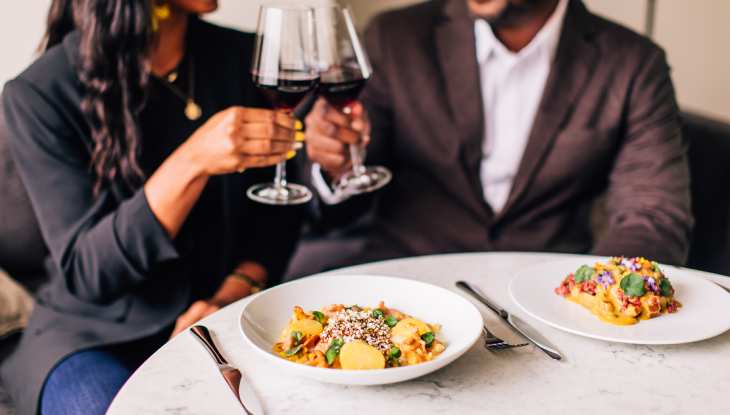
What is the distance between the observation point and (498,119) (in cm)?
210

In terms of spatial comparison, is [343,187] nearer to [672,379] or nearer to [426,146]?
[426,146]

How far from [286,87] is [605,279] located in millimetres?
586

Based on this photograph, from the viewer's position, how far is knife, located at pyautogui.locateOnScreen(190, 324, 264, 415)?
872 millimetres

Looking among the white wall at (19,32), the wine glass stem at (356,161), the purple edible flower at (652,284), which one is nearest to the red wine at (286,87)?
the wine glass stem at (356,161)

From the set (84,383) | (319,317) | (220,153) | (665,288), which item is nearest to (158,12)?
(220,153)

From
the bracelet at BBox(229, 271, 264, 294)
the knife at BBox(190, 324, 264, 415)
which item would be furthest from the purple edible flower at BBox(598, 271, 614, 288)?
the bracelet at BBox(229, 271, 264, 294)

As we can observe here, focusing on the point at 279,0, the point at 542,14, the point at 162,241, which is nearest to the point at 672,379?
the point at 162,241

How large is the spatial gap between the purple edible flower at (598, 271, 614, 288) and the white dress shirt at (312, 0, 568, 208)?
99cm

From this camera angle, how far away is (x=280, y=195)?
142 cm

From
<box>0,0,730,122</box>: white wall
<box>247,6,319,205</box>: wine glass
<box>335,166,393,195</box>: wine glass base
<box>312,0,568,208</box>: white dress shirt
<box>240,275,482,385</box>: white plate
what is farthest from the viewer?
<box>0,0,730,122</box>: white wall

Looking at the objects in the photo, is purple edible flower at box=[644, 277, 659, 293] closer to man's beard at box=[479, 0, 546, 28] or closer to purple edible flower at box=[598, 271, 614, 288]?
purple edible flower at box=[598, 271, 614, 288]

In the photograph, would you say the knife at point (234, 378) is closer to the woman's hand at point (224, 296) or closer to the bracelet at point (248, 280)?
the woman's hand at point (224, 296)

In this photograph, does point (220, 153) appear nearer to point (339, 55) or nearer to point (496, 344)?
point (339, 55)

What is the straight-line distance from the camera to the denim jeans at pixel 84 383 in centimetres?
132
